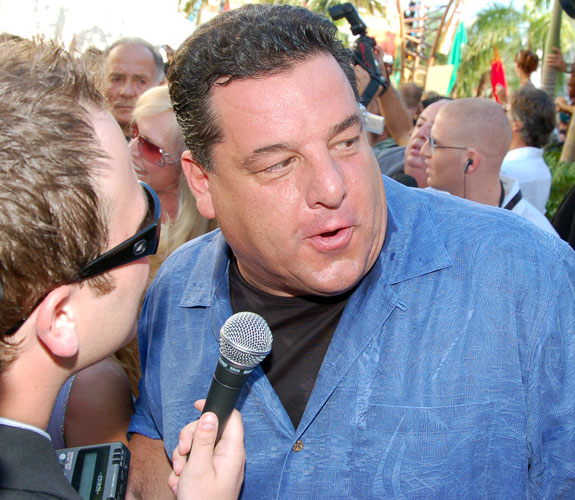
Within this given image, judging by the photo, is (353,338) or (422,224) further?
(422,224)

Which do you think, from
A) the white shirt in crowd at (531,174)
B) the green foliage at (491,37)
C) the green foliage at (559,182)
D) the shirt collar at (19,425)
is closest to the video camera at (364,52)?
the white shirt in crowd at (531,174)

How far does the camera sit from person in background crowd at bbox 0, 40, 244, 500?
50.3 inches

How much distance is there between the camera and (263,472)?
1873 millimetres

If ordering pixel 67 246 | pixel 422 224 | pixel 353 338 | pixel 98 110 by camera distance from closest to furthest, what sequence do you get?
pixel 67 246
pixel 98 110
pixel 353 338
pixel 422 224

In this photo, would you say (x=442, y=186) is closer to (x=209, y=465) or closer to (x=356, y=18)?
(x=356, y=18)

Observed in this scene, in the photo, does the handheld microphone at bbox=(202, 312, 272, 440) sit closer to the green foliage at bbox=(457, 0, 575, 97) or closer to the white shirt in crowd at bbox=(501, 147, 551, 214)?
the white shirt in crowd at bbox=(501, 147, 551, 214)

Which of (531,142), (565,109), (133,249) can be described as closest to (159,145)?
(133,249)

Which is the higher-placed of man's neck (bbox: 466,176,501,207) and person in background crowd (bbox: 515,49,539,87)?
man's neck (bbox: 466,176,501,207)

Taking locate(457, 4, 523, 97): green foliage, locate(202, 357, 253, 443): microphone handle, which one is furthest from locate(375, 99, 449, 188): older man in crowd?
locate(457, 4, 523, 97): green foliage

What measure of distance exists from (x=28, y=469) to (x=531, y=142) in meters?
5.89

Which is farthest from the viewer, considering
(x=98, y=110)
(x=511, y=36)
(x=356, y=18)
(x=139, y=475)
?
(x=511, y=36)

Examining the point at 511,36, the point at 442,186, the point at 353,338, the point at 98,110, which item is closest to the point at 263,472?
the point at 353,338

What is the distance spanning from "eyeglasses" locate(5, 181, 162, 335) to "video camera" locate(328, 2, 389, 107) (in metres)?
4.26

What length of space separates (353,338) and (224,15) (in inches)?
47.5
